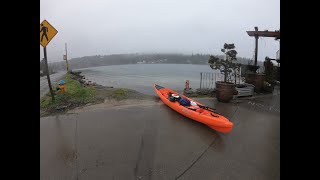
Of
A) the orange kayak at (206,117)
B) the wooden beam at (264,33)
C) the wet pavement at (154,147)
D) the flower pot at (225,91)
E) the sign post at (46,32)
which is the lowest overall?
the wet pavement at (154,147)

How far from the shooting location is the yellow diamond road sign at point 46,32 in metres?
8.58

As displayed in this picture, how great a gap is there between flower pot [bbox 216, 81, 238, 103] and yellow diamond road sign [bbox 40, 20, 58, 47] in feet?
25.9

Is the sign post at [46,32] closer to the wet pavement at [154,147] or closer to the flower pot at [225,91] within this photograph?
the wet pavement at [154,147]

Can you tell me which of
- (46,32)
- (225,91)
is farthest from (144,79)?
(46,32)

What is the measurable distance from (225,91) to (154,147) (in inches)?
237

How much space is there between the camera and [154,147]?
591 centimetres

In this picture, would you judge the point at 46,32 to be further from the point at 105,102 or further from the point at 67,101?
the point at 105,102

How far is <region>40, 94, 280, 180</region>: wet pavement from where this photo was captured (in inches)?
189

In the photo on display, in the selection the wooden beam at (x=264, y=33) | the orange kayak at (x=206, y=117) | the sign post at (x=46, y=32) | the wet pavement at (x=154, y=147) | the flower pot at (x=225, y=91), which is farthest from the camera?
the wooden beam at (x=264, y=33)

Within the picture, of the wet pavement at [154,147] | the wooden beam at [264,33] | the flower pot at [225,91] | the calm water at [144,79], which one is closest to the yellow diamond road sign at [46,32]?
the wet pavement at [154,147]

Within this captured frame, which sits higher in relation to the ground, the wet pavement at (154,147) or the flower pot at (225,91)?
the flower pot at (225,91)

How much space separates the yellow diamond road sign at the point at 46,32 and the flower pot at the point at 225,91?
7.88 metres
